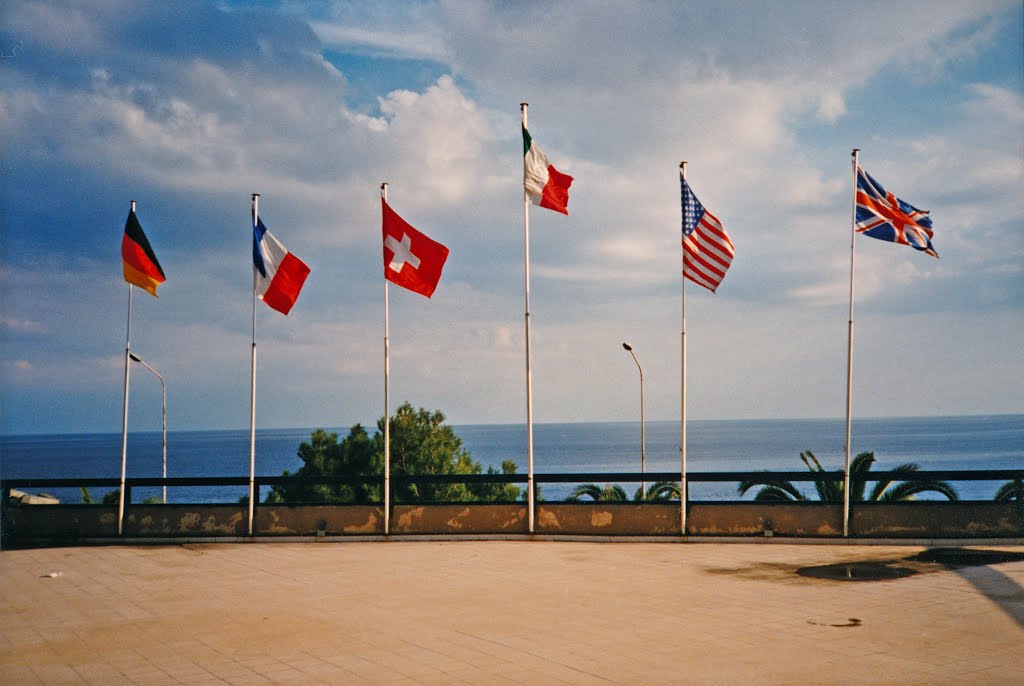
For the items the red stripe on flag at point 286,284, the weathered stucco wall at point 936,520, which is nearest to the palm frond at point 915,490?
the weathered stucco wall at point 936,520

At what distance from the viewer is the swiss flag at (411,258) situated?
680 inches

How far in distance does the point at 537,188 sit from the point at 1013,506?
10.2 m

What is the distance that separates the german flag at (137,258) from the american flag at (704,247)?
1067 cm

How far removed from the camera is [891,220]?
1625cm

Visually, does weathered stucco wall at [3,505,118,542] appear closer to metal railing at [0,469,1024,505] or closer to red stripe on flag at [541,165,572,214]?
metal railing at [0,469,1024,505]

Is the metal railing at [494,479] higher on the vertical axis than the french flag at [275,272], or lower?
lower

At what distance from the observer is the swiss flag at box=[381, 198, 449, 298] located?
17.3 meters

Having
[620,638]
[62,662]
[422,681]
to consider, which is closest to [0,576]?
[62,662]

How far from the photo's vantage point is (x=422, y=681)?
8094mm

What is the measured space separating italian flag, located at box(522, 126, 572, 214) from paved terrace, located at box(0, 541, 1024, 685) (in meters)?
6.60

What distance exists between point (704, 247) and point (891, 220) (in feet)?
11.1

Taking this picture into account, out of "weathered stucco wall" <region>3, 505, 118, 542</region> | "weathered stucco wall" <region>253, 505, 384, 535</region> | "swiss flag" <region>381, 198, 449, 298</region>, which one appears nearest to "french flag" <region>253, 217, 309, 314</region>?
"swiss flag" <region>381, 198, 449, 298</region>

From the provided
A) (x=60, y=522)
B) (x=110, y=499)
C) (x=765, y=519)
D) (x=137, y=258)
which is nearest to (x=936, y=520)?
(x=765, y=519)

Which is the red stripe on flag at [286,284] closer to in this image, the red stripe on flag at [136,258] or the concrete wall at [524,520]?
the red stripe on flag at [136,258]
